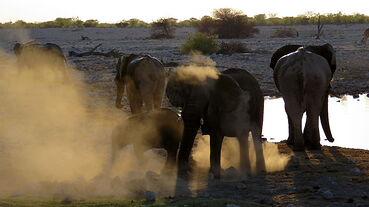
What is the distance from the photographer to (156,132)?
355 inches

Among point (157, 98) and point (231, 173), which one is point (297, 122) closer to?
point (231, 173)

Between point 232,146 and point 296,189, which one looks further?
point 232,146

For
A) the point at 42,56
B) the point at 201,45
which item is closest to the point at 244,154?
the point at 42,56

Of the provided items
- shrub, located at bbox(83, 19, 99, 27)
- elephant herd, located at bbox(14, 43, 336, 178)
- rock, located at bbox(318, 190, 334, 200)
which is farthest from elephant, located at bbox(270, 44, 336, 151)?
shrub, located at bbox(83, 19, 99, 27)

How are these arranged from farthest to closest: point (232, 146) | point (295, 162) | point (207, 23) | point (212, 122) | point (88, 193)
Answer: point (207, 23), point (232, 146), point (295, 162), point (212, 122), point (88, 193)

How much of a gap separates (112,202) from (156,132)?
1.80 metres

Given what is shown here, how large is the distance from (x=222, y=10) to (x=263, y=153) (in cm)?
3602

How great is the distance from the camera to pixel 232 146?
34.3ft

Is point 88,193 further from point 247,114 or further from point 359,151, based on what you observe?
point 359,151

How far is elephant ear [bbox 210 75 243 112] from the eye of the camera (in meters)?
8.80

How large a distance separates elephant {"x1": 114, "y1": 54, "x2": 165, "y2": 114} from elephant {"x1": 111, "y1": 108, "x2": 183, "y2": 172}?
2917 mm

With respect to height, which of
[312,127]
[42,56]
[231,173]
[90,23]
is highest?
[42,56]

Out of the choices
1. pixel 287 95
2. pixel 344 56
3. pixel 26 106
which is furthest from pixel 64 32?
pixel 287 95

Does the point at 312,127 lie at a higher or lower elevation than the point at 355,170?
higher
